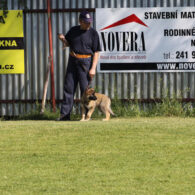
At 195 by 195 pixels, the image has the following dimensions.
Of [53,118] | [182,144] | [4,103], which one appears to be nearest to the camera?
[182,144]

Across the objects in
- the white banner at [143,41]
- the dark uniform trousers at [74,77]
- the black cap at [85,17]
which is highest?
the black cap at [85,17]

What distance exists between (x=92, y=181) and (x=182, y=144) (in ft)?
7.79

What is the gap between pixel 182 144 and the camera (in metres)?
8.16

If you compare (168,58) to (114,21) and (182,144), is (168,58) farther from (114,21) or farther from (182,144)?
(182,144)

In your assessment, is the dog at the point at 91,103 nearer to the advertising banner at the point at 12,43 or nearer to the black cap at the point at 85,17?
the black cap at the point at 85,17

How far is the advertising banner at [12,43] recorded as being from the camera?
1214 cm

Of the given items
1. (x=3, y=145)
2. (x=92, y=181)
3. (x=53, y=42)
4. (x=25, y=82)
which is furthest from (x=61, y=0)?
(x=92, y=181)

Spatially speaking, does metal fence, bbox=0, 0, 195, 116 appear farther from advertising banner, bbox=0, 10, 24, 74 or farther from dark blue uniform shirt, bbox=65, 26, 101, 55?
dark blue uniform shirt, bbox=65, 26, 101, 55

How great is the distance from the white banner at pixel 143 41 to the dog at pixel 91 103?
1435 millimetres

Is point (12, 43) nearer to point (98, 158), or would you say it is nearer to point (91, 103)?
point (91, 103)

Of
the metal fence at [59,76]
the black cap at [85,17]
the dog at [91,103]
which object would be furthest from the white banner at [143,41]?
the black cap at [85,17]

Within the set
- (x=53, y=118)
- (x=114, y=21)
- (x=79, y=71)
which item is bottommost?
(x=53, y=118)

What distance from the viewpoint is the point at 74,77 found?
35.0 ft

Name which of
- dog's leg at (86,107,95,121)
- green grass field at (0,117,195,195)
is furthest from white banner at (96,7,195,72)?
green grass field at (0,117,195,195)
